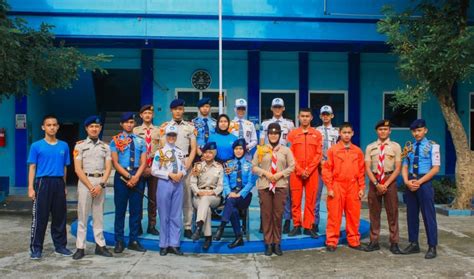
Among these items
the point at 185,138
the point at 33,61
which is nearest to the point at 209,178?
the point at 185,138

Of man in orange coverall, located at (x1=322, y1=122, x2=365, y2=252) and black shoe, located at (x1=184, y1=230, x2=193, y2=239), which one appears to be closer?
man in orange coverall, located at (x1=322, y1=122, x2=365, y2=252)

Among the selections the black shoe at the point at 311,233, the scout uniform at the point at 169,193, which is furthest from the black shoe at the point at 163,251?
the black shoe at the point at 311,233

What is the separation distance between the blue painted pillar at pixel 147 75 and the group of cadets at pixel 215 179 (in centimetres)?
720

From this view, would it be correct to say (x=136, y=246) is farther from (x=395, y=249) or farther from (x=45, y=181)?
(x=395, y=249)

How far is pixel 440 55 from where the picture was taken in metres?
9.80

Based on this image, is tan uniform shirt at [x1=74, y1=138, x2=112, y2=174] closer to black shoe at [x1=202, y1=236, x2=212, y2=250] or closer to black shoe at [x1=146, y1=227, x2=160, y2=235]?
black shoe at [x1=146, y1=227, x2=160, y2=235]

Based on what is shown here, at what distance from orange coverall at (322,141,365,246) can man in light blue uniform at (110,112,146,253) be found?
2.55 m

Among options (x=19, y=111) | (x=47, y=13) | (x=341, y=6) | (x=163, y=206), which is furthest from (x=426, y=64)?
(x=19, y=111)

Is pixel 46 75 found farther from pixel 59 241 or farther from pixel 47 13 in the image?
pixel 59 241

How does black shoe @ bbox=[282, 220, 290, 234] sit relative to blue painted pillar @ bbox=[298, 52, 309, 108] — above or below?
below

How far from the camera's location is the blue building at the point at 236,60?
42.9ft

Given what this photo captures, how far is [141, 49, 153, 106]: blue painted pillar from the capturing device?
14234 mm

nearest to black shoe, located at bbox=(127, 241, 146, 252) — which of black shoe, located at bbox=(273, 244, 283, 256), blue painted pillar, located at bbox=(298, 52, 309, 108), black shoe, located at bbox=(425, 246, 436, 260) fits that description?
black shoe, located at bbox=(273, 244, 283, 256)

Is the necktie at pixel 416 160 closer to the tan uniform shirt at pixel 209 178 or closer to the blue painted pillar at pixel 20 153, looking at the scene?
the tan uniform shirt at pixel 209 178
